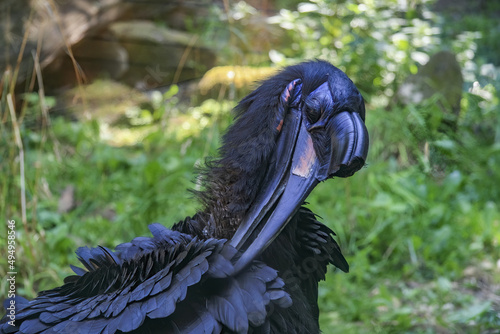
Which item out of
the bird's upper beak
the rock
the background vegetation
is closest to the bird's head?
the bird's upper beak

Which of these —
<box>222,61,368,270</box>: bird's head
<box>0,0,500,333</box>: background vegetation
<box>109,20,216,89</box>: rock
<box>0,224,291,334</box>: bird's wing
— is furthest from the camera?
<box>109,20,216,89</box>: rock

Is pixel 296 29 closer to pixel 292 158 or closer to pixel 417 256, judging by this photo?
pixel 417 256

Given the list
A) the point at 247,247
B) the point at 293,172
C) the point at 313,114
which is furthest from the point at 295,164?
the point at 247,247

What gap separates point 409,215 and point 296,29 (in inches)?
85.2

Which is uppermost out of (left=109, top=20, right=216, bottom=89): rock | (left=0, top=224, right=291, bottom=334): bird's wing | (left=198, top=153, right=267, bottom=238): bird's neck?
(left=198, top=153, right=267, bottom=238): bird's neck

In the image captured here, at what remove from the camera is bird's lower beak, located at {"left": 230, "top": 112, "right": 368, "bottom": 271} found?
1.79m

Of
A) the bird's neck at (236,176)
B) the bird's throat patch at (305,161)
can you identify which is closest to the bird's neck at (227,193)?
the bird's neck at (236,176)

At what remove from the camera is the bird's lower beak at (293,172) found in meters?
1.79

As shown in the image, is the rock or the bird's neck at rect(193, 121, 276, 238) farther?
the rock

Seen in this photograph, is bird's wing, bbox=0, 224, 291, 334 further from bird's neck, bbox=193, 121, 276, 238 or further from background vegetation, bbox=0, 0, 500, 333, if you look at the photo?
background vegetation, bbox=0, 0, 500, 333

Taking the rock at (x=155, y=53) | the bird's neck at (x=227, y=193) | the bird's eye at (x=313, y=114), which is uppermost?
the bird's eye at (x=313, y=114)

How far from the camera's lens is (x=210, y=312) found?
175 centimetres

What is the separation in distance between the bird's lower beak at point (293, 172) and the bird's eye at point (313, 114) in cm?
4

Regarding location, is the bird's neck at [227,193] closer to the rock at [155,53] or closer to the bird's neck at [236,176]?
the bird's neck at [236,176]
